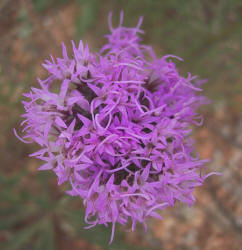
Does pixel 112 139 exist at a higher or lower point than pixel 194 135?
lower

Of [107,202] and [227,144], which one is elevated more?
[227,144]

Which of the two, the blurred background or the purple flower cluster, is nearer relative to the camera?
the purple flower cluster

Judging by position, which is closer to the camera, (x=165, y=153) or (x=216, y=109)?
(x=165, y=153)

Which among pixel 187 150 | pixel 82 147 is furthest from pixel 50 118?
pixel 187 150

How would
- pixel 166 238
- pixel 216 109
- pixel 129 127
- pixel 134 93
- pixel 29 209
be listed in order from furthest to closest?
pixel 216 109, pixel 166 238, pixel 29 209, pixel 134 93, pixel 129 127

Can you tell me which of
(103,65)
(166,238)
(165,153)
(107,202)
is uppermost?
(103,65)

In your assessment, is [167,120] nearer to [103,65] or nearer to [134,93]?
[134,93]

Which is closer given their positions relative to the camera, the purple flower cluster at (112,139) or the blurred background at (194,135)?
the purple flower cluster at (112,139)

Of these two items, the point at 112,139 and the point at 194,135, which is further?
the point at 194,135
